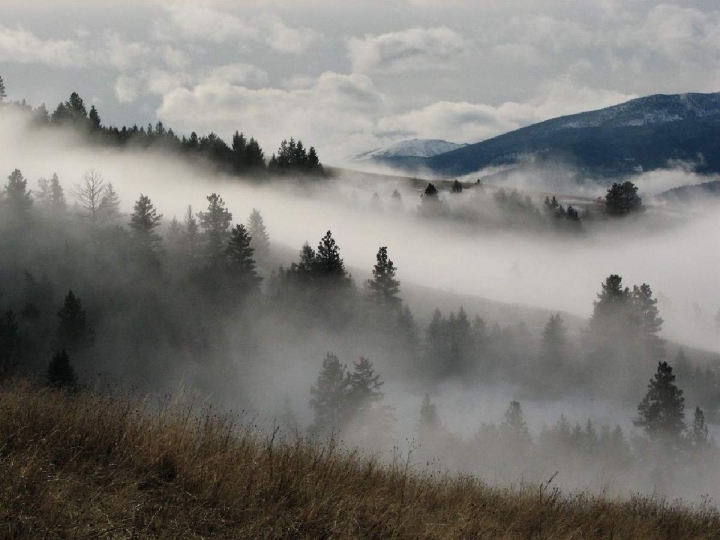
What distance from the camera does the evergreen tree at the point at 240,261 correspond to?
86.2 meters

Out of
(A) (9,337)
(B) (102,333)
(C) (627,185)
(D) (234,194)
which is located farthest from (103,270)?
(C) (627,185)

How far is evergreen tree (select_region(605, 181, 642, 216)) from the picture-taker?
138 meters

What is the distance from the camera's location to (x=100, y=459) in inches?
210

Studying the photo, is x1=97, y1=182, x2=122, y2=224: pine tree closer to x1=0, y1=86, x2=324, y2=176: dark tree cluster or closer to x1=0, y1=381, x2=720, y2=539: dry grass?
x1=0, y1=86, x2=324, y2=176: dark tree cluster

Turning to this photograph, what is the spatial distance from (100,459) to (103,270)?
87.2 meters

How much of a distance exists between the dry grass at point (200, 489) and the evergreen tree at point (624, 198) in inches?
5632

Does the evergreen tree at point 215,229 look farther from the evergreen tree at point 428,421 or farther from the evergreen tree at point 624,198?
the evergreen tree at point 624,198

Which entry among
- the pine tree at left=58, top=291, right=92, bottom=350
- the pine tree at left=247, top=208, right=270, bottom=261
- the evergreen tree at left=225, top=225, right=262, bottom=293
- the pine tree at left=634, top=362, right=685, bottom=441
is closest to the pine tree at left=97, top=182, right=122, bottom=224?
the pine tree at left=247, top=208, right=270, bottom=261

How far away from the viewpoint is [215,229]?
3578 inches

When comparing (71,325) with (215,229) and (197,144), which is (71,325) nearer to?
(215,229)

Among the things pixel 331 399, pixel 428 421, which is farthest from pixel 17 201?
pixel 428 421

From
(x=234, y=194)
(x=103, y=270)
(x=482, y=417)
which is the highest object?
(x=234, y=194)

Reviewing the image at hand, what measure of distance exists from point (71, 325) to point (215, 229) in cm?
2998

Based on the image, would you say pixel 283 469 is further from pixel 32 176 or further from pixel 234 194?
pixel 32 176
